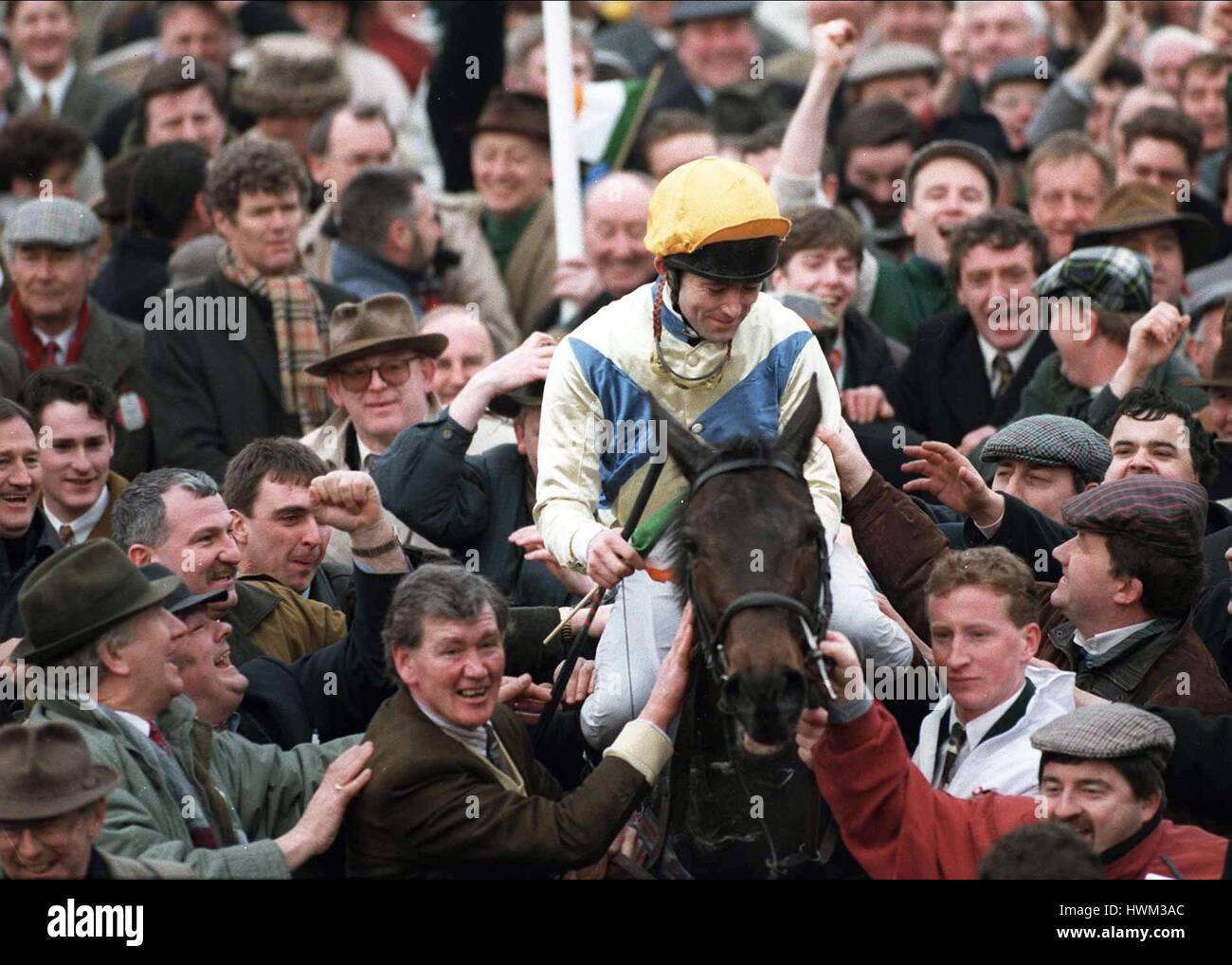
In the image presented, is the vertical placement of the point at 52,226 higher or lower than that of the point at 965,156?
lower

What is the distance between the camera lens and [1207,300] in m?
12.1

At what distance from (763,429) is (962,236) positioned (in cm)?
439

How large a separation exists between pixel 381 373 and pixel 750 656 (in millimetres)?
4142

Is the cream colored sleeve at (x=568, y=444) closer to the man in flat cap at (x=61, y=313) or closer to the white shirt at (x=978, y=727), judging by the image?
the white shirt at (x=978, y=727)

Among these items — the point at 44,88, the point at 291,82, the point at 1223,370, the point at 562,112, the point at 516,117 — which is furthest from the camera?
the point at 44,88

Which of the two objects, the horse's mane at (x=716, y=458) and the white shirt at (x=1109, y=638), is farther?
the white shirt at (x=1109, y=638)

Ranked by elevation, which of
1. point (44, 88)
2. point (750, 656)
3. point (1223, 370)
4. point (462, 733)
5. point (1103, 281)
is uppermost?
point (44, 88)

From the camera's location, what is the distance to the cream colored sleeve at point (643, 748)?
721 cm

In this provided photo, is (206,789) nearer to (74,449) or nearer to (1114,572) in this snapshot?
(74,449)

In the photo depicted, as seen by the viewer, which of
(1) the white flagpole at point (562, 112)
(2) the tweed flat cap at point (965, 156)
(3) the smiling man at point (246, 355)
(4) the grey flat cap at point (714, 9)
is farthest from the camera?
(4) the grey flat cap at point (714, 9)

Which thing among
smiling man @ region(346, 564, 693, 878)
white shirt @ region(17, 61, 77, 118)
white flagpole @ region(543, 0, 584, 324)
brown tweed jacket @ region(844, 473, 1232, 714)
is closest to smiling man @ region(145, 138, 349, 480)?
white flagpole @ region(543, 0, 584, 324)

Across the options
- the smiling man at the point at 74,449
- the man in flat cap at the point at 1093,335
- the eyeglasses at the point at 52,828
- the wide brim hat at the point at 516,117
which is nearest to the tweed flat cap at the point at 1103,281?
the man in flat cap at the point at 1093,335

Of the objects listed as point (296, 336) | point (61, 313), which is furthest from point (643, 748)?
point (61, 313)

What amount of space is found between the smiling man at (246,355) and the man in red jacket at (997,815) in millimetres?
4647
